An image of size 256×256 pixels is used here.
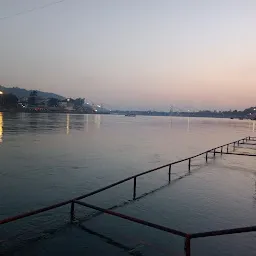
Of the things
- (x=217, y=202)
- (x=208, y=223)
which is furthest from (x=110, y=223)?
(x=217, y=202)

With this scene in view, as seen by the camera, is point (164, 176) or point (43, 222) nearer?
point (43, 222)

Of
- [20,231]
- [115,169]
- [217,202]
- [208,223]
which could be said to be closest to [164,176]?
[115,169]

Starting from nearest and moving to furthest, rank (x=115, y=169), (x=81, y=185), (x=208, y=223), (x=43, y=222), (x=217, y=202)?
(x=43, y=222), (x=208, y=223), (x=217, y=202), (x=81, y=185), (x=115, y=169)

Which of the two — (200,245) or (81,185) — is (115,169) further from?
(200,245)

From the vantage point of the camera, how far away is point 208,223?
13.6 metres

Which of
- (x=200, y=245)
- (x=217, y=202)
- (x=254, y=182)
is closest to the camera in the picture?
(x=200, y=245)

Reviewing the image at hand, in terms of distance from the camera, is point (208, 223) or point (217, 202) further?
point (217, 202)

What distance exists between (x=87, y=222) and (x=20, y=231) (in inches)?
112

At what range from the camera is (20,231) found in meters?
11.5

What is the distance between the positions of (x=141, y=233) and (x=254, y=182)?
48.4 feet

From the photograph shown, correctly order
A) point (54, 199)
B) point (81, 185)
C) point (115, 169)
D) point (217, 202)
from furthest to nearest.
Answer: point (115, 169) → point (81, 185) → point (217, 202) → point (54, 199)

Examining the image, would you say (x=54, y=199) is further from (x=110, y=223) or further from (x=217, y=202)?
(x=217, y=202)

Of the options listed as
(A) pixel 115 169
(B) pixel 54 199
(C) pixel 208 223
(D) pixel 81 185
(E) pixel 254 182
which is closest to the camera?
(C) pixel 208 223

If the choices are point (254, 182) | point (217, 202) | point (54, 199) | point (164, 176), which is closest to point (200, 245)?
point (217, 202)
